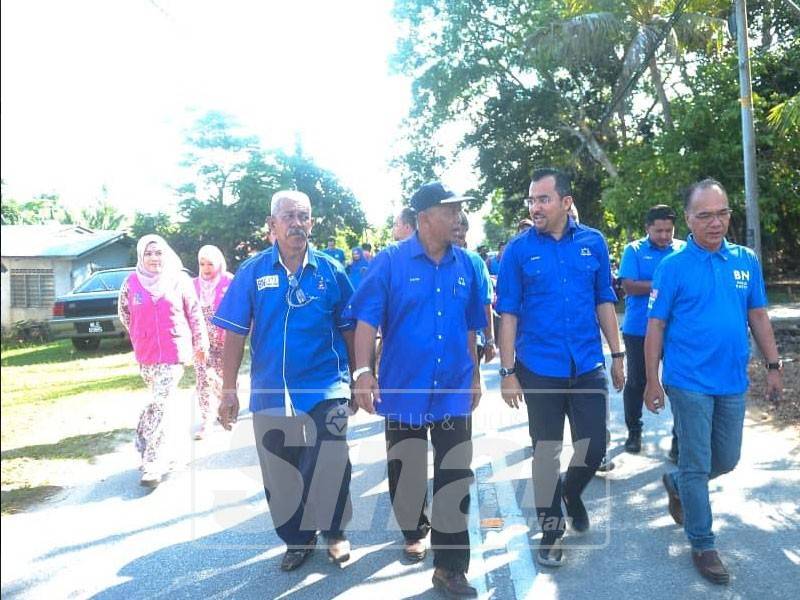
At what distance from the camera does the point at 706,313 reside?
3.57m

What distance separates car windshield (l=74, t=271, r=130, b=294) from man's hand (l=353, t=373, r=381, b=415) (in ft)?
40.3

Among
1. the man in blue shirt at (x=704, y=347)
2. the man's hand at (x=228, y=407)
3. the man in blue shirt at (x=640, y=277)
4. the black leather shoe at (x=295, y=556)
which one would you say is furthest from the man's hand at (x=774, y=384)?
the man's hand at (x=228, y=407)

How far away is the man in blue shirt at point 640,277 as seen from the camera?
210 inches

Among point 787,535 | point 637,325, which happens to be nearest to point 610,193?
point 637,325

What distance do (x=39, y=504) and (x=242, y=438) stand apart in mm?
2079

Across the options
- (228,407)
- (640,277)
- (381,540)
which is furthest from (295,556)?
(640,277)

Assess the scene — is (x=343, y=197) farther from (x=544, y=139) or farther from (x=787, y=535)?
(x=787, y=535)

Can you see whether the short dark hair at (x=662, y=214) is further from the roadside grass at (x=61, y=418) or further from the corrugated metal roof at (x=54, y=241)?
the corrugated metal roof at (x=54, y=241)

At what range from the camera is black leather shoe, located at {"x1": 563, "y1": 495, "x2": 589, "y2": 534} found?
4081 millimetres

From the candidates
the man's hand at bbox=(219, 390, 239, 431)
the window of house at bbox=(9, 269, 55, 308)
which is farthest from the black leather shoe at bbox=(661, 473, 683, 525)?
the window of house at bbox=(9, 269, 55, 308)

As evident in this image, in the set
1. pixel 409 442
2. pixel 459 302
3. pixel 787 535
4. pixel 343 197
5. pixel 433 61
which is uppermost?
pixel 433 61

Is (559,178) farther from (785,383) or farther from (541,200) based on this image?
(785,383)

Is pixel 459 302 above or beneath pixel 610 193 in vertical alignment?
beneath

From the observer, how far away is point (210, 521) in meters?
4.59
